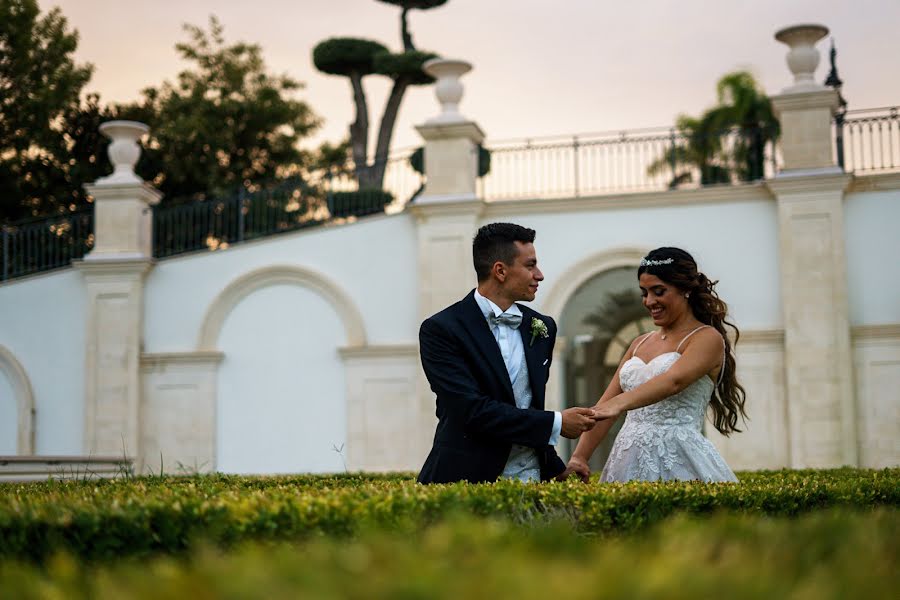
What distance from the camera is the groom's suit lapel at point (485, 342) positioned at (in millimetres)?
4922

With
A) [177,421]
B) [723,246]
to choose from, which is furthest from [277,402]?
[723,246]

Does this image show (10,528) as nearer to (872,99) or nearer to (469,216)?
(469,216)

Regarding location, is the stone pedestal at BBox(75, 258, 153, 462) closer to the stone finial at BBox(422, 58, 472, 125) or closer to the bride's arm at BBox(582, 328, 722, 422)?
the stone finial at BBox(422, 58, 472, 125)

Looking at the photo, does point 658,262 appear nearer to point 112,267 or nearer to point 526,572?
point 526,572

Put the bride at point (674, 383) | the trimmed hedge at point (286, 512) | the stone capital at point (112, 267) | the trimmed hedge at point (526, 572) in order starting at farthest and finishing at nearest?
the stone capital at point (112, 267) → the bride at point (674, 383) → the trimmed hedge at point (286, 512) → the trimmed hedge at point (526, 572)

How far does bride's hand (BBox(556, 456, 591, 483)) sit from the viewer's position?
5207 millimetres

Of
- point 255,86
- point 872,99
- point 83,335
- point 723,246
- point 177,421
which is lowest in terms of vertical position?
point 177,421

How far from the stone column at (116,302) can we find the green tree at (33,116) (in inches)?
338

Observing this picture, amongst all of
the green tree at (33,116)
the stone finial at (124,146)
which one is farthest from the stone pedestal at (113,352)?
the green tree at (33,116)

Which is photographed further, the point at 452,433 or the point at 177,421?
the point at 177,421

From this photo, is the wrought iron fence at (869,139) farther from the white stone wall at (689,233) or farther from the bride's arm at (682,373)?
the bride's arm at (682,373)

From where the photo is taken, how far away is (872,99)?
1555cm

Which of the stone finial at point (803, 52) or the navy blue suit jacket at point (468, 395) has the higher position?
the stone finial at point (803, 52)

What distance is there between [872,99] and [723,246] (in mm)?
3230
